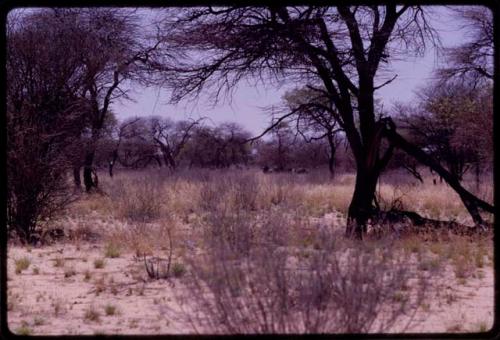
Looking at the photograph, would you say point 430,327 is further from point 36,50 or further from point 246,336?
point 36,50

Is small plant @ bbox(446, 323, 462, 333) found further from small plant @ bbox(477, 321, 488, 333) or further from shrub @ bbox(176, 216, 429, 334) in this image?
shrub @ bbox(176, 216, 429, 334)

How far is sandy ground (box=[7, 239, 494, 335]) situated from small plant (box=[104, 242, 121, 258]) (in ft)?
0.68

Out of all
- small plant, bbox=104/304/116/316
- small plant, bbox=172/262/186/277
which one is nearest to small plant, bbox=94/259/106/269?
small plant, bbox=172/262/186/277

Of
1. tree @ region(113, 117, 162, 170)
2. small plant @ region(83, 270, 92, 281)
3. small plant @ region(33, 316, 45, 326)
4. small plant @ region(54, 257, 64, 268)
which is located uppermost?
tree @ region(113, 117, 162, 170)

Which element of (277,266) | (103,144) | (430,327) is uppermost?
(103,144)

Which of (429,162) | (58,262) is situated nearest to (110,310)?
(58,262)

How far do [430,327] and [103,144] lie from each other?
13205 millimetres

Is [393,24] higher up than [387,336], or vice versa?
[393,24]

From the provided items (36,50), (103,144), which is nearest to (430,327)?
(36,50)

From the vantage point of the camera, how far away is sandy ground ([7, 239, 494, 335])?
5.20 metres

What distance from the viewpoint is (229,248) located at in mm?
4305

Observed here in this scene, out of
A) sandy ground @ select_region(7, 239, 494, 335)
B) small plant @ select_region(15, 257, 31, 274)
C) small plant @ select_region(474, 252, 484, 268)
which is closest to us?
sandy ground @ select_region(7, 239, 494, 335)

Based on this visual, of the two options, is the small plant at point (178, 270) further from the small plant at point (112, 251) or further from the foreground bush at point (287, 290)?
the foreground bush at point (287, 290)

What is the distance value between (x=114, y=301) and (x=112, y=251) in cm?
251
